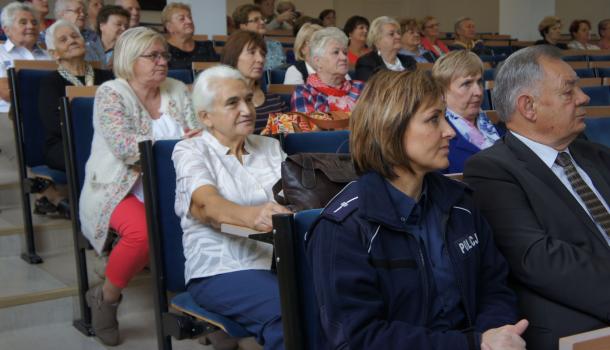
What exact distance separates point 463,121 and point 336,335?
4.93 feet

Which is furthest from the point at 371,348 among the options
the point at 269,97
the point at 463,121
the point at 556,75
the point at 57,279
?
the point at 269,97

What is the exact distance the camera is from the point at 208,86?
2246 millimetres

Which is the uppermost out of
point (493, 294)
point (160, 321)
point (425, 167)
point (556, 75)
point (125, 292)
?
point (556, 75)

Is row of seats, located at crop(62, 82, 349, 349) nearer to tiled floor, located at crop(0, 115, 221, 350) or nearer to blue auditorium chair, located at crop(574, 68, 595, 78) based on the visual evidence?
tiled floor, located at crop(0, 115, 221, 350)

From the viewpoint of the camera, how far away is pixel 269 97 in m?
3.54

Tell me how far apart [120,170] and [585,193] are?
1.54 meters

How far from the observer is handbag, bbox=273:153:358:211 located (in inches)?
73.1

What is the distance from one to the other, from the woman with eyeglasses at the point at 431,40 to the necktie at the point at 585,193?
4904 millimetres

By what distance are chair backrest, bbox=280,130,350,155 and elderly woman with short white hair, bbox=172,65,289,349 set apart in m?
0.04

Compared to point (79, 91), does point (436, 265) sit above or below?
below

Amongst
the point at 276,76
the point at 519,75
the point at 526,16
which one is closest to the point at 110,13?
the point at 276,76

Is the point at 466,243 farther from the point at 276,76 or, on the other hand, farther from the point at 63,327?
the point at 276,76

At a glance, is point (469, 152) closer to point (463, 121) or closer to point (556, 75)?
point (463, 121)

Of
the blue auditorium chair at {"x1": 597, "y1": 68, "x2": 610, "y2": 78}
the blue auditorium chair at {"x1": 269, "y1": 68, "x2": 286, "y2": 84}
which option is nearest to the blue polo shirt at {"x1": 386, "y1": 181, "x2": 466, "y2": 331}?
the blue auditorium chair at {"x1": 269, "y1": 68, "x2": 286, "y2": 84}
